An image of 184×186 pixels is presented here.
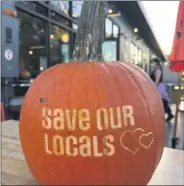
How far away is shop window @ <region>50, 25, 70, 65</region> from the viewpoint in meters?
5.16

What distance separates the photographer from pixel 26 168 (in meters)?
0.83

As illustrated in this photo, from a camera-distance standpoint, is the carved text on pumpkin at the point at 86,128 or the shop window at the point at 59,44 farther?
the shop window at the point at 59,44

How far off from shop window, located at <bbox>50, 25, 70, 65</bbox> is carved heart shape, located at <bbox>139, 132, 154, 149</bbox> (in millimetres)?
4626

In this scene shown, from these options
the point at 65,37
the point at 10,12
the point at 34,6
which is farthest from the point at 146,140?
the point at 65,37

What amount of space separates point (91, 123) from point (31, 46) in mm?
3940

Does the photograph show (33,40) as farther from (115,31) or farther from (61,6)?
(115,31)

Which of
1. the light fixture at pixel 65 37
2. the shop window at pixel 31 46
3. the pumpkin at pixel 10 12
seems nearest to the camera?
the pumpkin at pixel 10 12

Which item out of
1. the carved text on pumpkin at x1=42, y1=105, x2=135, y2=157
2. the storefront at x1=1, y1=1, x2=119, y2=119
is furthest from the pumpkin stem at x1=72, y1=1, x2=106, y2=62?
the storefront at x1=1, y1=1, x2=119, y2=119

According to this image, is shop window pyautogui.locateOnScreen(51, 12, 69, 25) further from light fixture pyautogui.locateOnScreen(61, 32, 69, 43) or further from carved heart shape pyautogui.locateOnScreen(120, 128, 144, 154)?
carved heart shape pyautogui.locateOnScreen(120, 128, 144, 154)

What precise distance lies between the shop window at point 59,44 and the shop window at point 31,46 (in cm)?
38

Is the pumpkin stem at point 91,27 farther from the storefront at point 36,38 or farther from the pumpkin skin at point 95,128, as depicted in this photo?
the storefront at point 36,38

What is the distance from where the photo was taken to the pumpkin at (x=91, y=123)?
0.57m

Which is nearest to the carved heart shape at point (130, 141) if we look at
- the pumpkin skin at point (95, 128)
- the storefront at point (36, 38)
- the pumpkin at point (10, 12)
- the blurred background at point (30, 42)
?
the pumpkin skin at point (95, 128)

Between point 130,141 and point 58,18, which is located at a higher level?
point 58,18
